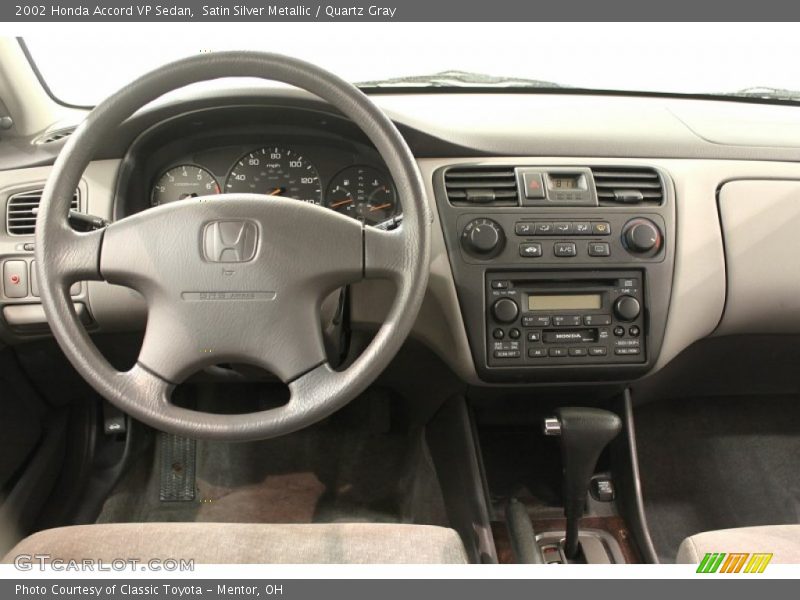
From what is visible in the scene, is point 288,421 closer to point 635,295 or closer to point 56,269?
point 56,269

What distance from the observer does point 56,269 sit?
38.8 inches

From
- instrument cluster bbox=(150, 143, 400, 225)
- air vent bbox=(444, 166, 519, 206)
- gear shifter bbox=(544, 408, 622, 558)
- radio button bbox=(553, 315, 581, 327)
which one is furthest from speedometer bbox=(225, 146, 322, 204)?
gear shifter bbox=(544, 408, 622, 558)

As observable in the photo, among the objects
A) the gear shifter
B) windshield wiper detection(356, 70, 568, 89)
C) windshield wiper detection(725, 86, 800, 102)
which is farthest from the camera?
windshield wiper detection(725, 86, 800, 102)

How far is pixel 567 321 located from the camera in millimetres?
1296

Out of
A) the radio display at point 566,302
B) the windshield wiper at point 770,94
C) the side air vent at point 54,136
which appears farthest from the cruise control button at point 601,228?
the side air vent at point 54,136

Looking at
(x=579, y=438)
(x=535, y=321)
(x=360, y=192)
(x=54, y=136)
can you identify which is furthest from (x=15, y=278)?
(x=579, y=438)

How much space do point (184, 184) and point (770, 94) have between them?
144cm

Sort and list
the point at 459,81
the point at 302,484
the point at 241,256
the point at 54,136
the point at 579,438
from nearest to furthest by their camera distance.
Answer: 1. the point at 241,256
2. the point at 579,438
3. the point at 54,136
4. the point at 459,81
5. the point at 302,484

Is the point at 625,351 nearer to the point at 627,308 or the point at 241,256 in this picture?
the point at 627,308

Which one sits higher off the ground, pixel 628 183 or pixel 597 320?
pixel 628 183

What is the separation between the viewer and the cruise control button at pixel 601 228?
1298 mm

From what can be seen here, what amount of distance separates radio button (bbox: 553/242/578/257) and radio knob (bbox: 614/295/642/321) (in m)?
0.13

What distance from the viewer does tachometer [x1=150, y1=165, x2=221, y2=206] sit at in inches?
52.0

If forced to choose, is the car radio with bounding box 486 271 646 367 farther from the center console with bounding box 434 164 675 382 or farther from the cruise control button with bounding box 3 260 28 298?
the cruise control button with bounding box 3 260 28 298
